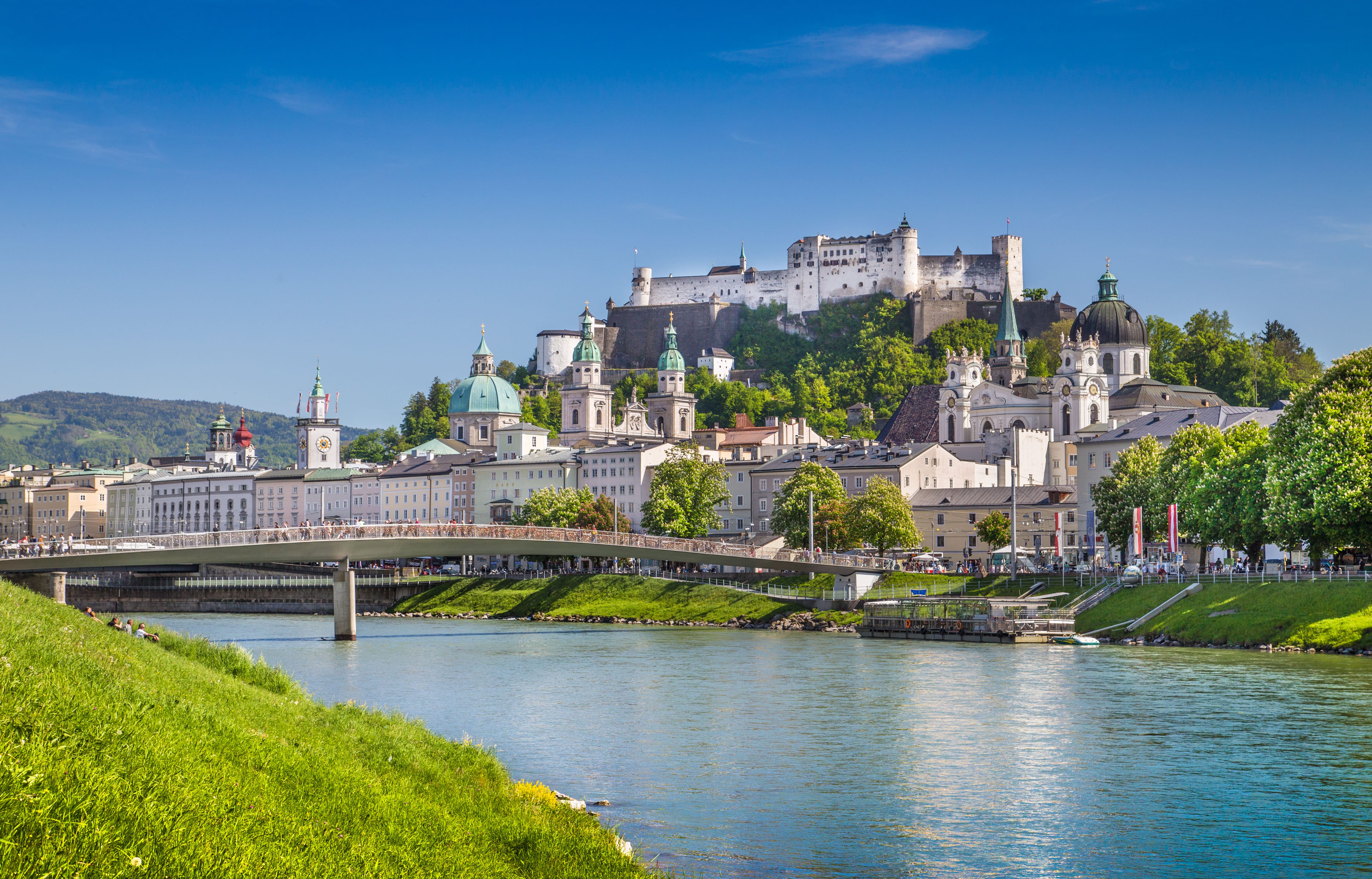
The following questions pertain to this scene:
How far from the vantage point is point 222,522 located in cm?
14762

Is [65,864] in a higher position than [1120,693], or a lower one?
higher

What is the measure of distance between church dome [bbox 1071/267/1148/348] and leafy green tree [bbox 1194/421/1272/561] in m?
64.3

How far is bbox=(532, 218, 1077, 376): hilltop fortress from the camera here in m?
163

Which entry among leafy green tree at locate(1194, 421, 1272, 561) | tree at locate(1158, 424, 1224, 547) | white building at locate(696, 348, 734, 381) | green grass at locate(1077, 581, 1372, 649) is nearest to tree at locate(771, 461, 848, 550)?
tree at locate(1158, 424, 1224, 547)

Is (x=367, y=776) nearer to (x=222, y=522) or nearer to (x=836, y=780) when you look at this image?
(x=836, y=780)

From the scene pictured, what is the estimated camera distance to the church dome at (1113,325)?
123 meters

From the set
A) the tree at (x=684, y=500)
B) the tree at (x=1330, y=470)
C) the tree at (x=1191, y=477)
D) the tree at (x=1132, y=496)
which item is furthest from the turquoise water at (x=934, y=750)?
the tree at (x=684, y=500)

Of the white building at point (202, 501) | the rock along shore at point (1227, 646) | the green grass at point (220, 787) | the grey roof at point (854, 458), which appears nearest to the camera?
the green grass at point (220, 787)

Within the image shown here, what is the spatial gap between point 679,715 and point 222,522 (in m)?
123

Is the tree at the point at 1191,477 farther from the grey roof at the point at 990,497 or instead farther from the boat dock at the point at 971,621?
the grey roof at the point at 990,497

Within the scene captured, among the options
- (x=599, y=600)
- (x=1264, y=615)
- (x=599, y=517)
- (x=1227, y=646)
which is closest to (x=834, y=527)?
(x=599, y=600)

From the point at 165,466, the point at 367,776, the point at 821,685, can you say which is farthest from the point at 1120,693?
the point at 165,466

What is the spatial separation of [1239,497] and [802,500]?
3208 cm

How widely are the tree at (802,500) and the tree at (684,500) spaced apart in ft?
20.4
